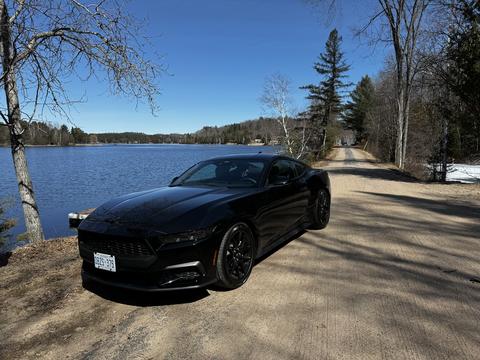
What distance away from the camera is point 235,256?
396 centimetres

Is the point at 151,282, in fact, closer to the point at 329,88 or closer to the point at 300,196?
the point at 300,196

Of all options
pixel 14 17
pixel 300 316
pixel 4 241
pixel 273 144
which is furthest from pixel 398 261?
pixel 273 144

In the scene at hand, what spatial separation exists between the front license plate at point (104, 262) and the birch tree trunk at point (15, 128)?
3.98 meters

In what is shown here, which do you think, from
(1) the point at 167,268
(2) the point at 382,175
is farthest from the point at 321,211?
(2) the point at 382,175

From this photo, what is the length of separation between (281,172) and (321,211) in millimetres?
1586

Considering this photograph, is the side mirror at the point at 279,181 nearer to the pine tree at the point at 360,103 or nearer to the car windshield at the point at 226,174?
the car windshield at the point at 226,174

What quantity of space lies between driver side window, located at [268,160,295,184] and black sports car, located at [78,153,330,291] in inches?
0.8

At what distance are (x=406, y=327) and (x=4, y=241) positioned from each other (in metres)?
11.8

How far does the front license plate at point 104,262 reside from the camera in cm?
357

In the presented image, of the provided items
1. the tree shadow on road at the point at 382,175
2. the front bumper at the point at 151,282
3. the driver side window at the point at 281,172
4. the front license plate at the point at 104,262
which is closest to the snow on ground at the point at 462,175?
the tree shadow on road at the point at 382,175

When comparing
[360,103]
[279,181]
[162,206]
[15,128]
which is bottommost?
[162,206]

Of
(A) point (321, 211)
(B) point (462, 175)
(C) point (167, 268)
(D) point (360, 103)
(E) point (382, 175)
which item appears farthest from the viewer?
(D) point (360, 103)

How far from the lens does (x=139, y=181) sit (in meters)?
23.8

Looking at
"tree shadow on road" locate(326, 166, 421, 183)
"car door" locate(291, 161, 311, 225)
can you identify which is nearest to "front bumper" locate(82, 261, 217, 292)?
"car door" locate(291, 161, 311, 225)
